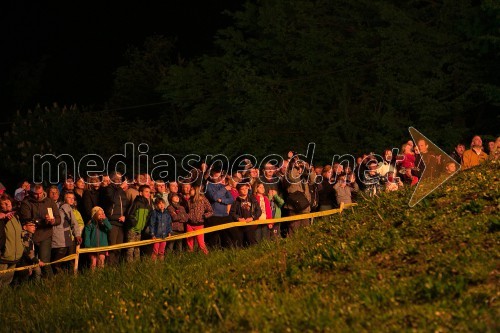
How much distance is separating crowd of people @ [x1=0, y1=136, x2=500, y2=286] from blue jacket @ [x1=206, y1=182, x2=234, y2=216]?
0.07ft

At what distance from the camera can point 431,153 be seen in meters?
19.9

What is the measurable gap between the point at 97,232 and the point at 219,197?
285 cm

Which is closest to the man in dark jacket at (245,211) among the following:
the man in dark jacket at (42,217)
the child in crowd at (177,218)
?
the child in crowd at (177,218)

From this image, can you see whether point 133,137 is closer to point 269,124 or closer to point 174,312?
point 269,124

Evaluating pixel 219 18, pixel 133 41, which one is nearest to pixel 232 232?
pixel 219 18

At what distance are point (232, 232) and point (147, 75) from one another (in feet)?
83.9

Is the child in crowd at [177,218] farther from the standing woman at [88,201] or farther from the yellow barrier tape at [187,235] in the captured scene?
the standing woman at [88,201]

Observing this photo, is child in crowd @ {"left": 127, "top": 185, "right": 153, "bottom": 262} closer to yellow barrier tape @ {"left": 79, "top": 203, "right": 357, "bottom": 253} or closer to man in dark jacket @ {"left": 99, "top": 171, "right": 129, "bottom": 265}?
man in dark jacket @ {"left": 99, "top": 171, "right": 129, "bottom": 265}

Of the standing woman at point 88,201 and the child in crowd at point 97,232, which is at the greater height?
the standing woman at point 88,201

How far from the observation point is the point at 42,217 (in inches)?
672

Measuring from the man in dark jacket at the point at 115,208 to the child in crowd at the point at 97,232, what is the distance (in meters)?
0.27

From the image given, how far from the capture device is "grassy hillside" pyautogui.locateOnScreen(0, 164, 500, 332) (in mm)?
9695

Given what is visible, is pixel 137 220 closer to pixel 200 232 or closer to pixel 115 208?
pixel 115 208

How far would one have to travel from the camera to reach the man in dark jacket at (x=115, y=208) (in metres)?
18.7
